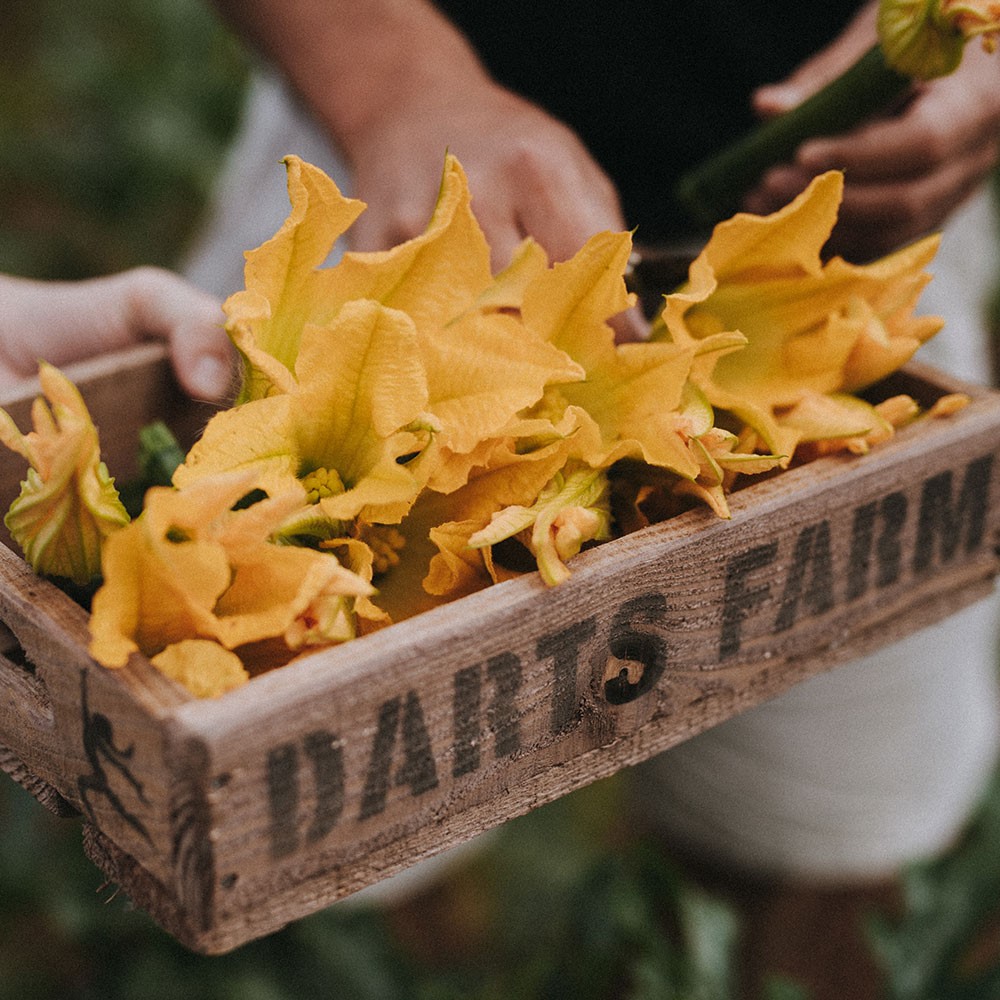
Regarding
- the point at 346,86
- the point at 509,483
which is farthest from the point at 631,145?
the point at 509,483

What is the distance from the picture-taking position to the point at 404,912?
1683mm

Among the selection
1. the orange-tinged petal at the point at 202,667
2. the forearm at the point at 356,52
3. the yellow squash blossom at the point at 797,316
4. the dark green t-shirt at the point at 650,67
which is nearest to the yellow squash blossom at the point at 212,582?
the orange-tinged petal at the point at 202,667

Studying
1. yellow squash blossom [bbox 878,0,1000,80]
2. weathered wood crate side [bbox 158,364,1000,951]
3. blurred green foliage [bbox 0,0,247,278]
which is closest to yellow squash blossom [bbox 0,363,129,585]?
weathered wood crate side [bbox 158,364,1000,951]

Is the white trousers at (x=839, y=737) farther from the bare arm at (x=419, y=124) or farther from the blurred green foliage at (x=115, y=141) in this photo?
the blurred green foliage at (x=115, y=141)

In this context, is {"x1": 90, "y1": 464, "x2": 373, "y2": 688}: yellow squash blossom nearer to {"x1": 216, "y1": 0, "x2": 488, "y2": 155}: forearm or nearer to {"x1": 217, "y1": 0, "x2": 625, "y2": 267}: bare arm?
{"x1": 217, "y1": 0, "x2": 625, "y2": 267}: bare arm

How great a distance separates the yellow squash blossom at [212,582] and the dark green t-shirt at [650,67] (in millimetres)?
681

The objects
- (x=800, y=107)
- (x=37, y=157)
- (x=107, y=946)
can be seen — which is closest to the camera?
(x=800, y=107)

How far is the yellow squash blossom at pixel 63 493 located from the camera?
0.49 metres

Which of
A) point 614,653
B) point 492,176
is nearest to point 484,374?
point 614,653

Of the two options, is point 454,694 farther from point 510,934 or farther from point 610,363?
point 510,934

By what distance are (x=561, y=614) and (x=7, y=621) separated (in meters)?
0.24

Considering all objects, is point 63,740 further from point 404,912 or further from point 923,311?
point 404,912

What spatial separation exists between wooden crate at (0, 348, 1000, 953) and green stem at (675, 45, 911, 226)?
0.20 meters

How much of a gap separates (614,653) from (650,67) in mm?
661
